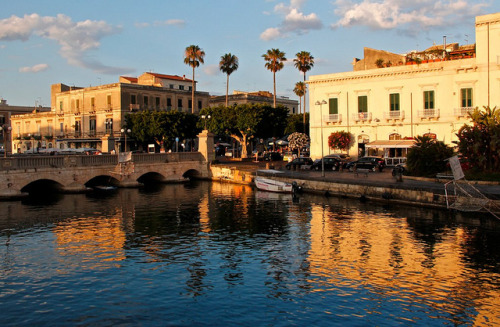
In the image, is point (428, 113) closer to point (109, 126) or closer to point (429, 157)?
point (429, 157)

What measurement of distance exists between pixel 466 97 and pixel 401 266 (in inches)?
1469

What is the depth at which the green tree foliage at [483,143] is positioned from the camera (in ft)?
128

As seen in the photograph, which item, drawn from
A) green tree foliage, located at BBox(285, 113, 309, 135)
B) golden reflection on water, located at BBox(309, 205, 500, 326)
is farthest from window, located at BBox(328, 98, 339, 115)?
green tree foliage, located at BBox(285, 113, 309, 135)

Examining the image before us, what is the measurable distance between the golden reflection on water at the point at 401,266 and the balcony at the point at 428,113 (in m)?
26.5

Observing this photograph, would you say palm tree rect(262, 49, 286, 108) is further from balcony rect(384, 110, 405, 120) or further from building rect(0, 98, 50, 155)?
building rect(0, 98, 50, 155)

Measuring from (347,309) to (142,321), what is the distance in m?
7.35

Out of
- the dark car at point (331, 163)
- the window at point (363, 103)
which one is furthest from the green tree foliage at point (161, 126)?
the window at point (363, 103)

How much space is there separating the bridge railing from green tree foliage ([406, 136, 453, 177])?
31202mm

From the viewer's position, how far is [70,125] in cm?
9231

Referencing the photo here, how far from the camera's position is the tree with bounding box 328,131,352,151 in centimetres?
6065

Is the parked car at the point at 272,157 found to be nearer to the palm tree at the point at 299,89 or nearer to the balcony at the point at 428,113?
the balcony at the point at 428,113

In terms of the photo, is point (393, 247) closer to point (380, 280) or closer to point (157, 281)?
point (380, 280)

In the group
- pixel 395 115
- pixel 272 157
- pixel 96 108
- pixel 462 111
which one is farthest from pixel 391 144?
pixel 96 108

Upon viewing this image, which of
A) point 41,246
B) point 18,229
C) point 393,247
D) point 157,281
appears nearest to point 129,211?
point 18,229
